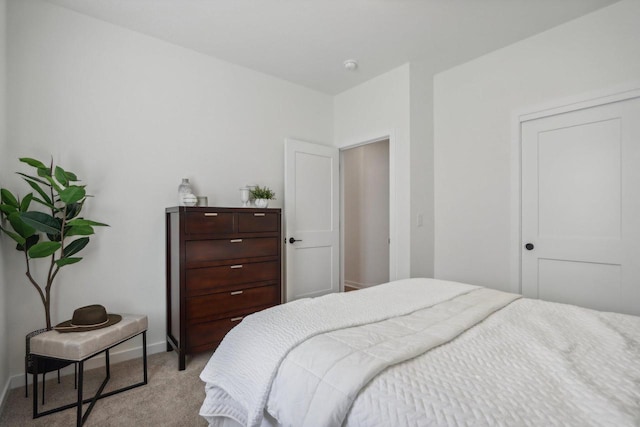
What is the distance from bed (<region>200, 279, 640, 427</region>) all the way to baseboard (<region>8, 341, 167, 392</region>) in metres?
1.67

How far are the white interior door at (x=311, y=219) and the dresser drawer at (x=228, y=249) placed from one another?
1.75 feet

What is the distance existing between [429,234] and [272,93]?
7.56 feet

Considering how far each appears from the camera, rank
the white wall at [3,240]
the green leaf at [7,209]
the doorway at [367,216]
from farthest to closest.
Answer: the doorway at [367,216]
the white wall at [3,240]
the green leaf at [7,209]

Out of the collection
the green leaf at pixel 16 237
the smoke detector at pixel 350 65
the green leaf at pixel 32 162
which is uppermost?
the smoke detector at pixel 350 65

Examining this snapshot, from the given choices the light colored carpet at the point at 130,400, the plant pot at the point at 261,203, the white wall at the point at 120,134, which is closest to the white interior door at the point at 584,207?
the plant pot at the point at 261,203

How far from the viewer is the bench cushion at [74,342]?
5.63 ft

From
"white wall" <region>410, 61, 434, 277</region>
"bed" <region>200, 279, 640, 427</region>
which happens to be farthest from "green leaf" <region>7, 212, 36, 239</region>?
"white wall" <region>410, 61, 434, 277</region>

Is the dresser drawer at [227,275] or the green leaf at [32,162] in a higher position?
the green leaf at [32,162]

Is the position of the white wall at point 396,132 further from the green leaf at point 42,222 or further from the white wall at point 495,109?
the green leaf at point 42,222

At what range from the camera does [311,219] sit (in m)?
3.59

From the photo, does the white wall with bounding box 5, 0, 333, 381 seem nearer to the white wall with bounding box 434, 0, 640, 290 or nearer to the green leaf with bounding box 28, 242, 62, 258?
the green leaf with bounding box 28, 242, 62, 258

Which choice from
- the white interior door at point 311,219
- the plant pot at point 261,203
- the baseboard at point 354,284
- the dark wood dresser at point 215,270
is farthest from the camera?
the baseboard at point 354,284

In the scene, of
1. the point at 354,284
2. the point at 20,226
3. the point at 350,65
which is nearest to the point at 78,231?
the point at 20,226

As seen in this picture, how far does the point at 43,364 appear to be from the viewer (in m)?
1.96
